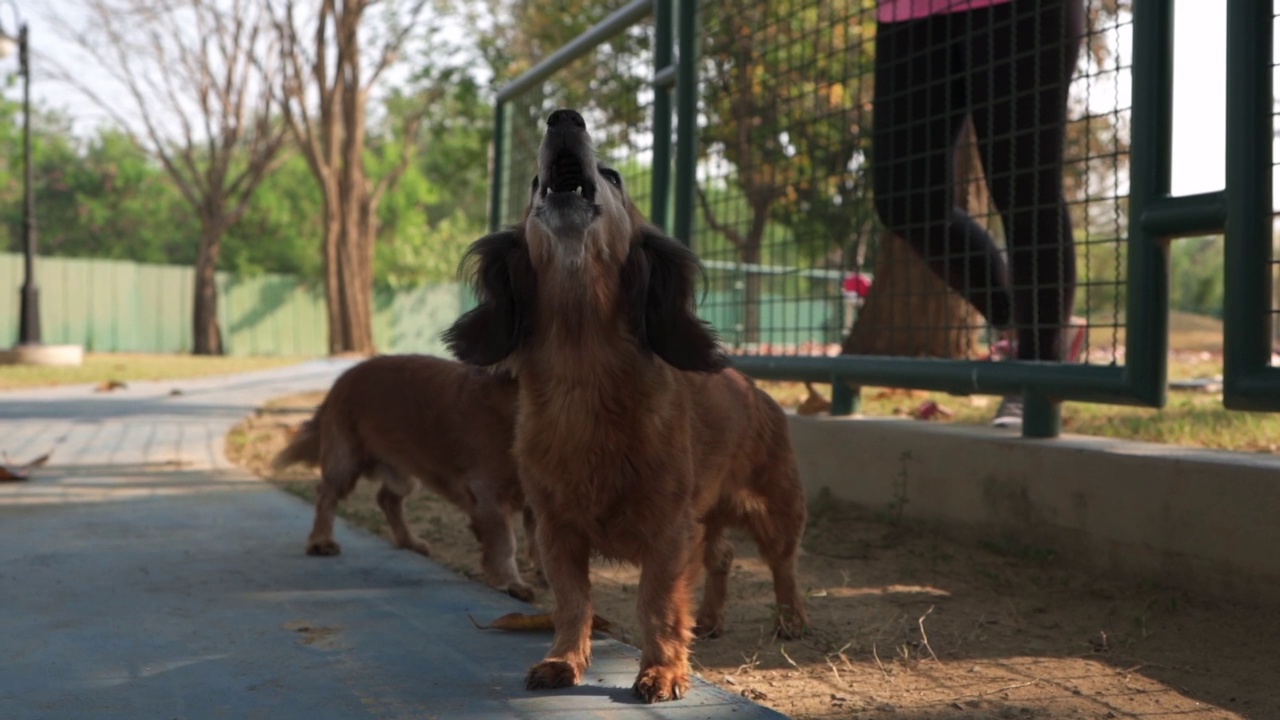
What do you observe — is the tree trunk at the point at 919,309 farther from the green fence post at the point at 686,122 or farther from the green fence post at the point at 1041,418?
the green fence post at the point at 686,122

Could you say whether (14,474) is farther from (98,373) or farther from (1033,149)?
(98,373)

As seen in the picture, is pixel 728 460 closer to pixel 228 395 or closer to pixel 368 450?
pixel 368 450

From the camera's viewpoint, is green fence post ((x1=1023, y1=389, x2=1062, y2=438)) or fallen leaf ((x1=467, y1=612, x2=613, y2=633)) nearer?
fallen leaf ((x1=467, y1=612, x2=613, y2=633))

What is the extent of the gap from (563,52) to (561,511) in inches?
197

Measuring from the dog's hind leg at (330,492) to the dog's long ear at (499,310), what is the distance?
5.23ft

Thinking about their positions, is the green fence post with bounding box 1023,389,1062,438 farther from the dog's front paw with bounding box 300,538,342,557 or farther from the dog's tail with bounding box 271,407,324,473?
the dog's tail with bounding box 271,407,324,473

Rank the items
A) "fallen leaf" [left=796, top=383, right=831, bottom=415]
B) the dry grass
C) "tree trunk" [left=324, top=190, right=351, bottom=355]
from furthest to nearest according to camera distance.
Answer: "tree trunk" [left=324, top=190, right=351, bottom=355] < the dry grass < "fallen leaf" [left=796, top=383, right=831, bottom=415]

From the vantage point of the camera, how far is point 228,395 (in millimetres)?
12289

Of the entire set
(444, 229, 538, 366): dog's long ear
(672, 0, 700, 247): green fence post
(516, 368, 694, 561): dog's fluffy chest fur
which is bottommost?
(516, 368, 694, 561): dog's fluffy chest fur

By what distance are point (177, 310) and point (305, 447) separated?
1177 inches

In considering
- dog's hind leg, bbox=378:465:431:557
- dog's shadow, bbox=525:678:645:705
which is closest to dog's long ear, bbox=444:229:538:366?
dog's shadow, bbox=525:678:645:705

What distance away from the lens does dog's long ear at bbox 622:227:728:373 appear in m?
3.07

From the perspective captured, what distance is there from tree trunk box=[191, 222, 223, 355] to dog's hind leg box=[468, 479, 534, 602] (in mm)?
28538

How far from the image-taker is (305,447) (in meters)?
5.30
